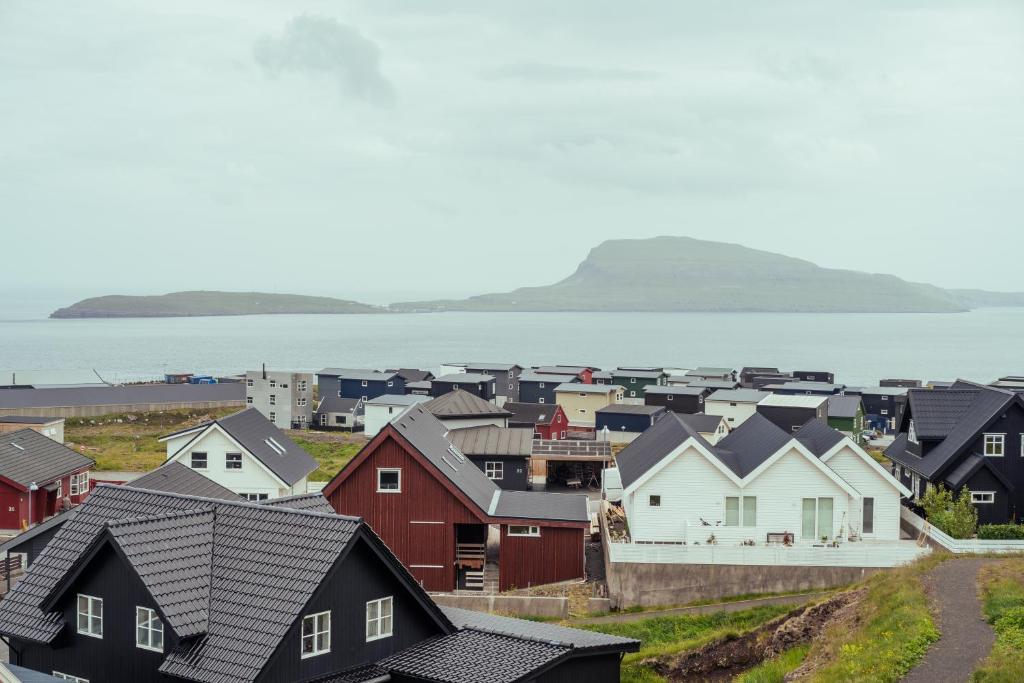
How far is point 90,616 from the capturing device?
19.5 m

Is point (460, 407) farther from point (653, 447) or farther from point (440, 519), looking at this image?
point (440, 519)

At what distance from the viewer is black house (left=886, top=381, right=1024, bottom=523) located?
128 feet

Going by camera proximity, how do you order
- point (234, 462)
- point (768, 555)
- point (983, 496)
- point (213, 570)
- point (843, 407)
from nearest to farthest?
point (213, 570), point (768, 555), point (983, 496), point (234, 462), point (843, 407)

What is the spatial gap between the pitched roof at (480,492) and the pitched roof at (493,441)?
1104cm

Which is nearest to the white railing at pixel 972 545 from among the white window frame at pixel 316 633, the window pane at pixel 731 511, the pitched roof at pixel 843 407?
the window pane at pixel 731 511

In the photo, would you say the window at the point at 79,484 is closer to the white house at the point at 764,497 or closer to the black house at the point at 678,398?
the white house at the point at 764,497

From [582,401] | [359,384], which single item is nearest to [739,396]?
[582,401]

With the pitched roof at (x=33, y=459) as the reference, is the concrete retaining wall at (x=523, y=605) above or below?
below

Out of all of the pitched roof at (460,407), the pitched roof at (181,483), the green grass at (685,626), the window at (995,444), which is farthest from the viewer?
the pitched roof at (460,407)

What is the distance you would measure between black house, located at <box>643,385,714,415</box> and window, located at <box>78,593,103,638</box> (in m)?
76.1

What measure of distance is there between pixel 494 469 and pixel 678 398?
4511 cm

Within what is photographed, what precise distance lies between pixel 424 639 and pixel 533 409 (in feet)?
196

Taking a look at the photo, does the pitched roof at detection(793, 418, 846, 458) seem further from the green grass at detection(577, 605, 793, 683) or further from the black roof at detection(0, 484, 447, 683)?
the black roof at detection(0, 484, 447, 683)

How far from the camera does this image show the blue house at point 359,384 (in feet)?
349
